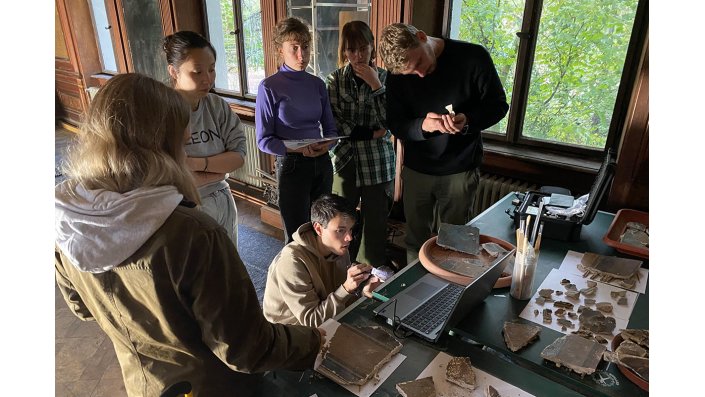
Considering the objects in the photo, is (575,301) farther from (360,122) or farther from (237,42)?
(237,42)

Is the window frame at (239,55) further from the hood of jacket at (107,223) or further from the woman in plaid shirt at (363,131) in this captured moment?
the hood of jacket at (107,223)

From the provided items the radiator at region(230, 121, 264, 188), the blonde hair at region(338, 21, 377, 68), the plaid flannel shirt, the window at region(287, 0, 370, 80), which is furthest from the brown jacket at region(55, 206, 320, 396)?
the radiator at region(230, 121, 264, 188)

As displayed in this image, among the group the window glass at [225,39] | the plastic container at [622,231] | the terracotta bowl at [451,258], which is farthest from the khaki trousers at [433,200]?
the window glass at [225,39]

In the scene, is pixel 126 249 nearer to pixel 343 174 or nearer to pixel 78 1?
pixel 343 174

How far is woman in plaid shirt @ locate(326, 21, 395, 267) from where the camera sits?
231 centimetres

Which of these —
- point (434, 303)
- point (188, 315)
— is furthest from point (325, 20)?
point (188, 315)

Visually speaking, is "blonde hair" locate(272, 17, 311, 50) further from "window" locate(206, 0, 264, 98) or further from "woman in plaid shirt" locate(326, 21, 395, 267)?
"window" locate(206, 0, 264, 98)

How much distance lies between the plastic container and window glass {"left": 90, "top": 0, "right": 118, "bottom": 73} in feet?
20.2

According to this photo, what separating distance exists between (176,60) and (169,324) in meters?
1.11

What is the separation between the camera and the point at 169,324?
898 millimetres

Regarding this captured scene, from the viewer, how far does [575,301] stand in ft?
4.28

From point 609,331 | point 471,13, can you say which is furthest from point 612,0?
point 609,331

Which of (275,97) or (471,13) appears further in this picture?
(471,13)

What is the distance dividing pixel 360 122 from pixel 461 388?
172 cm
